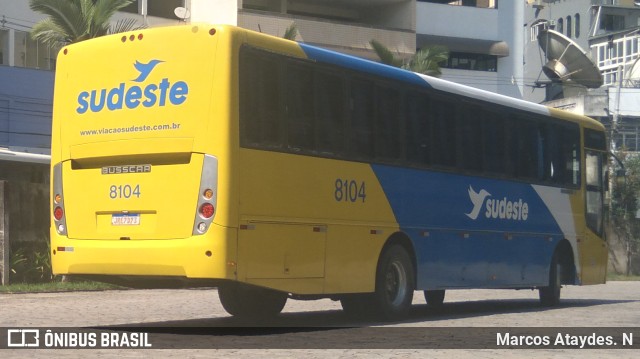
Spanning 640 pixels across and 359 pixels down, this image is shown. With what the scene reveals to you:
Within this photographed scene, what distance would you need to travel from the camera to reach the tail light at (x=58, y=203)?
14.9 metres

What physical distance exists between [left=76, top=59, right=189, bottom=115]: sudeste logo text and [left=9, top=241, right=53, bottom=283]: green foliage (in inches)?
A: 408

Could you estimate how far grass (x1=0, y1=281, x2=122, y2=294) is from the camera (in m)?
22.9

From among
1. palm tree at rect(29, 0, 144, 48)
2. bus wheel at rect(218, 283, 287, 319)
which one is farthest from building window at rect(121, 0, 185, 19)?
bus wheel at rect(218, 283, 287, 319)

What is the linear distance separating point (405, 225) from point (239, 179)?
430cm

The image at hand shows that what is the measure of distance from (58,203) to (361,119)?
167 inches

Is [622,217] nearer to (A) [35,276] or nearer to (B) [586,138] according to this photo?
(B) [586,138]

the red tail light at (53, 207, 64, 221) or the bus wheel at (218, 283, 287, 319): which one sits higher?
the red tail light at (53, 207, 64, 221)

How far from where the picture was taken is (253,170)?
1411 centimetres

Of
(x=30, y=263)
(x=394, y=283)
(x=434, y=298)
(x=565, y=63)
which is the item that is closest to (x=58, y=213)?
(x=394, y=283)

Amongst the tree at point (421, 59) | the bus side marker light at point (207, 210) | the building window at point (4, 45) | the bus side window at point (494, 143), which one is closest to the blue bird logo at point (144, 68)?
the bus side marker light at point (207, 210)

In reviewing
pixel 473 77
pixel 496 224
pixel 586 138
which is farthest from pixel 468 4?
pixel 496 224

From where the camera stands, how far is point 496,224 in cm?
2016

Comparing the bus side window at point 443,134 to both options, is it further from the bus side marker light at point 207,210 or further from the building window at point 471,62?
the building window at point 471,62

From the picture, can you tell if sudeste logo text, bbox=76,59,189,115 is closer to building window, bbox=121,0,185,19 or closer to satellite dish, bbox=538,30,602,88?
building window, bbox=121,0,185,19
